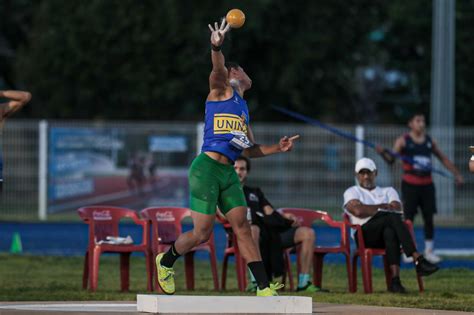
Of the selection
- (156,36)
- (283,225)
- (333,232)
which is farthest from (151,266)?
(156,36)

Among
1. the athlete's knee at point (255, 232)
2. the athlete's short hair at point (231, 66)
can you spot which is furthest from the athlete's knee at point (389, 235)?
the athlete's short hair at point (231, 66)

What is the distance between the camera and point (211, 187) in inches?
401

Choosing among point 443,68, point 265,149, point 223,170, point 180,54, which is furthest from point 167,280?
point 180,54

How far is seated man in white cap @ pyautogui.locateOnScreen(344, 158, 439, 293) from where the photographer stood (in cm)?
1298

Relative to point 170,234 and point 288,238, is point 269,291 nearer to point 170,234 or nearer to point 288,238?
point 288,238

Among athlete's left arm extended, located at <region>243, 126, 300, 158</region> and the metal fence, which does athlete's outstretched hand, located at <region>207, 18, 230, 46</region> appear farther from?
the metal fence

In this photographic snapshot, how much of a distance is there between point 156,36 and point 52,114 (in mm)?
4402

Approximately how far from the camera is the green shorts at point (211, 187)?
33.5 feet

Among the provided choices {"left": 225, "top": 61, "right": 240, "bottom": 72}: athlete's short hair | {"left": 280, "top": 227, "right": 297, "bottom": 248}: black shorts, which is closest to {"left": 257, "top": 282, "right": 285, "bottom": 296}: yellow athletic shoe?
{"left": 225, "top": 61, "right": 240, "bottom": 72}: athlete's short hair

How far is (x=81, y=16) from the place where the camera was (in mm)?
36125

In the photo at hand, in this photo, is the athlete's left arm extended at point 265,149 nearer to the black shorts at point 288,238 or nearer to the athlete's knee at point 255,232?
the athlete's knee at point 255,232

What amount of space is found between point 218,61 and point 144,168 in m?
16.3

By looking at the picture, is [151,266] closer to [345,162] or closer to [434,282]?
[434,282]

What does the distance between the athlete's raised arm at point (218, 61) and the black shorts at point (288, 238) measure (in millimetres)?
3622
